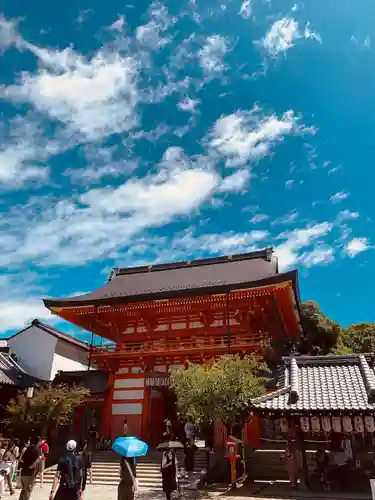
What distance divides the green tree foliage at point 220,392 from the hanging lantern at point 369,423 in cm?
360

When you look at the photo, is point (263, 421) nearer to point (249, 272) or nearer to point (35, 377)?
point (249, 272)

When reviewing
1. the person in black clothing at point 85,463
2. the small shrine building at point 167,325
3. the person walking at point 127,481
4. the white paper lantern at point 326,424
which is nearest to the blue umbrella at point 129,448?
the person walking at point 127,481

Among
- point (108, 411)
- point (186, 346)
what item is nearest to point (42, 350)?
point (108, 411)

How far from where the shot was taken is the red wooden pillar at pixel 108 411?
22750 mm

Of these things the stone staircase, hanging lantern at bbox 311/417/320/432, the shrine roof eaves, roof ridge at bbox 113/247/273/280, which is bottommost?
the stone staircase

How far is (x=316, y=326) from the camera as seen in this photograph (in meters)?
38.7

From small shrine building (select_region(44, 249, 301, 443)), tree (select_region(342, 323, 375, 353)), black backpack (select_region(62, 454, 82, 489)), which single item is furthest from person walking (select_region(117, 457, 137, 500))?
tree (select_region(342, 323, 375, 353))

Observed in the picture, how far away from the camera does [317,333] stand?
127ft

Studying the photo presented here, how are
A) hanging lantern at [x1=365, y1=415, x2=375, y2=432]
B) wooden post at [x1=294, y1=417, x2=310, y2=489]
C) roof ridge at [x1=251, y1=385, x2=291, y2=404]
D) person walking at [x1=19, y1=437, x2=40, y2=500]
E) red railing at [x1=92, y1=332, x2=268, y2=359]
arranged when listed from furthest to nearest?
red railing at [x1=92, y1=332, x2=268, y2=359] < roof ridge at [x1=251, y1=385, x2=291, y2=404] < wooden post at [x1=294, y1=417, x2=310, y2=489] < hanging lantern at [x1=365, y1=415, x2=375, y2=432] < person walking at [x1=19, y1=437, x2=40, y2=500]

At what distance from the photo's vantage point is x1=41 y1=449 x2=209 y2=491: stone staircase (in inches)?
630

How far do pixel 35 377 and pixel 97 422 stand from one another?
7.18 metres

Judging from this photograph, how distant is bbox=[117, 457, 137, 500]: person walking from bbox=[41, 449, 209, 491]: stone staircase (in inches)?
271

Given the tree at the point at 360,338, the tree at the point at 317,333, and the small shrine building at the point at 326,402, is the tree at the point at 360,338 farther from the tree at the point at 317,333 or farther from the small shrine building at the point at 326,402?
the small shrine building at the point at 326,402

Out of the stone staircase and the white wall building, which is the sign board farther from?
the white wall building
